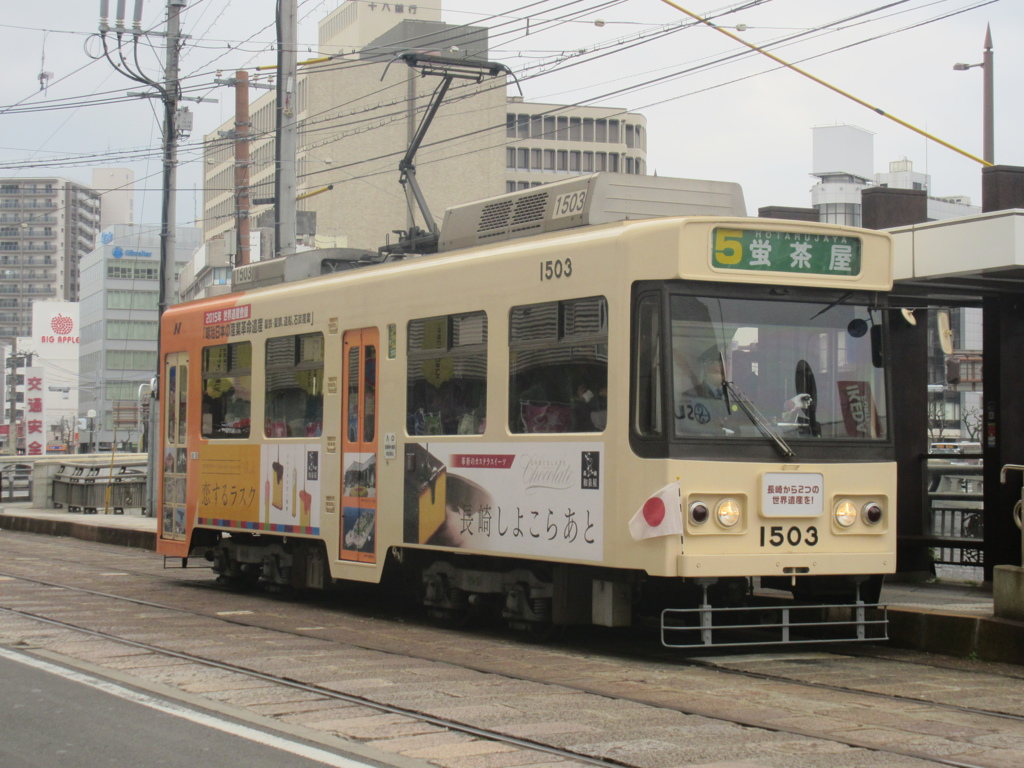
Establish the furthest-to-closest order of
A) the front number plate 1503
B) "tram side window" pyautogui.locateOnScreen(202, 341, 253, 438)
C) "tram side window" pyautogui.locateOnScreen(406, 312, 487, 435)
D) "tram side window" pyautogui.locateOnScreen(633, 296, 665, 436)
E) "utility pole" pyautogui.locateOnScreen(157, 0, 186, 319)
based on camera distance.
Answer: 1. "utility pole" pyautogui.locateOnScreen(157, 0, 186, 319)
2. "tram side window" pyautogui.locateOnScreen(202, 341, 253, 438)
3. "tram side window" pyautogui.locateOnScreen(406, 312, 487, 435)
4. the front number plate 1503
5. "tram side window" pyautogui.locateOnScreen(633, 296, 665, 436)

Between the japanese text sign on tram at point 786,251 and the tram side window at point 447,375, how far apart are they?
2.19 meters

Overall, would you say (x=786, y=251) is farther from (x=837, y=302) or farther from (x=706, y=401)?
(x=706, y=401)

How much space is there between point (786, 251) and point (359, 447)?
4.58m

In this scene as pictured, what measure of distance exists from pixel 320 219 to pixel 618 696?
87.9 m

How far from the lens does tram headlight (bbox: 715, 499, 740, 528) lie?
32.2 ft

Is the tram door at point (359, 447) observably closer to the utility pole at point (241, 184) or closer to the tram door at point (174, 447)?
the tram door at point (174, 447)

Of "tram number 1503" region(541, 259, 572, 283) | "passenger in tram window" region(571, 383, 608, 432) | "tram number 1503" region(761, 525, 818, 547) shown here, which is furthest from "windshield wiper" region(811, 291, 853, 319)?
"tram number 1503" region(541, 259, 572, 283)

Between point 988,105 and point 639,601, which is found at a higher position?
point 988,105

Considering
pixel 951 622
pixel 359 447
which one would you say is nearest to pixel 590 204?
pixel 359 447

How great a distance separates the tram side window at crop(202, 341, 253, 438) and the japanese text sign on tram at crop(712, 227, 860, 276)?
6.65 meters

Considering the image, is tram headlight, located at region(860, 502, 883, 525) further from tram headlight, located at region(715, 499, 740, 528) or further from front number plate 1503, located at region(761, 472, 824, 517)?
tram headlight, located at region(715, 499, 740, 528)

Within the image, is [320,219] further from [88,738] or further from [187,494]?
[88,738]

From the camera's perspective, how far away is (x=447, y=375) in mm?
11859

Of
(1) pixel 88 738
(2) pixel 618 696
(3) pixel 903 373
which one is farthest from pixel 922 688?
(3) pixel 903 373
